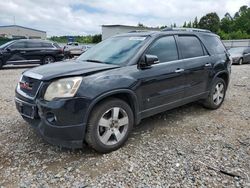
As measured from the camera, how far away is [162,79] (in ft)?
13.6

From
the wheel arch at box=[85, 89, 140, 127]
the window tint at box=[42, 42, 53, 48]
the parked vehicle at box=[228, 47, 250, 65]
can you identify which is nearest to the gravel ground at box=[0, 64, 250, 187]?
the wheel arch at box=[85, 89, 140, 127]

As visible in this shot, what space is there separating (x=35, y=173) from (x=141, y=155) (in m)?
1.41

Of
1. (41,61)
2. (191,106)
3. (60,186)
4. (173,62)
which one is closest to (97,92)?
(60,186)

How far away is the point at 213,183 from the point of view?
2.94 meters

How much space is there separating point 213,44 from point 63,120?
3.94 m

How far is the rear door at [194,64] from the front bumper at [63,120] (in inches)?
89.9

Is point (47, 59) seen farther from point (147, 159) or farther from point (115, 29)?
point (115, 29)

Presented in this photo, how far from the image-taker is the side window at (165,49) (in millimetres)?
4213

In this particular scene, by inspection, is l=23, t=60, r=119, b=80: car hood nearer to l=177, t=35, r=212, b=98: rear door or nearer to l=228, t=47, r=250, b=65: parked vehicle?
l=177, t=35, r=212, b=98: rear door

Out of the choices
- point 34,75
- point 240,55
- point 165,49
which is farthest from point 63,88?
point 240,55

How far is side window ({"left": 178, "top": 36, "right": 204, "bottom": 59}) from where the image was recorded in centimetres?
473

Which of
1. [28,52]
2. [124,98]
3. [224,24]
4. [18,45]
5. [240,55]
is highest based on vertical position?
[224,24]

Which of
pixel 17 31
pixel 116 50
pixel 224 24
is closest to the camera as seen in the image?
pixel 116 50

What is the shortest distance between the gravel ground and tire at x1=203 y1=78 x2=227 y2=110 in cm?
68
